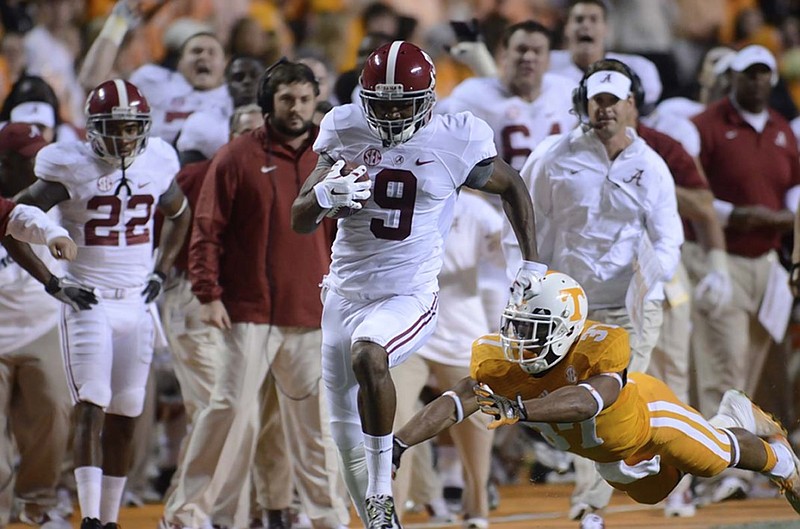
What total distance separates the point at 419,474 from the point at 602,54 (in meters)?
2.77

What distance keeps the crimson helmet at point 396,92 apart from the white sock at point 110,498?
213cm

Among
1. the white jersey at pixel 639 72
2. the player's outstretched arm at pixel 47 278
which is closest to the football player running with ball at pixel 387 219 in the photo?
the player's outstretched arm at pixel 47 278

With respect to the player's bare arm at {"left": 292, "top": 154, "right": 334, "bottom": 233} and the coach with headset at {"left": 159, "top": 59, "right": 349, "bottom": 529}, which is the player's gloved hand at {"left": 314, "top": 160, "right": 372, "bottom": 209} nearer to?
the player's bare arm at {"left": 292, "top": 154, "right": 334, "bottom": 233}

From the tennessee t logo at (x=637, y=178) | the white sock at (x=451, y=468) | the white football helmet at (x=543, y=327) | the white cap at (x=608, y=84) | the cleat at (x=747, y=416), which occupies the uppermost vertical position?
the white cap at (x=608, y=84)

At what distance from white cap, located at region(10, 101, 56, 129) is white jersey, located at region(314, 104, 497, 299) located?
2817 millimetres

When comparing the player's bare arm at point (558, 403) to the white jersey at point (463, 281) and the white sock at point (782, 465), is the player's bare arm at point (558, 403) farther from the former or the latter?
the white jersey at point (463, 281)

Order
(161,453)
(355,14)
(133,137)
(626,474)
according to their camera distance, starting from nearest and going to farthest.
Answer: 1. (626,474)
2. (133,137)
3. (161,453)
4. (355,14)

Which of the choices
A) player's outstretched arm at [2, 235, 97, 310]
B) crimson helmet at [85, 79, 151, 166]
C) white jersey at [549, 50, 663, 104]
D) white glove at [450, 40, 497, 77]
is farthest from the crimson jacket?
white jersey at [549, 50, 663, 104]

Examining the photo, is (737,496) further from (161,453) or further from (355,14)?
(355,14)

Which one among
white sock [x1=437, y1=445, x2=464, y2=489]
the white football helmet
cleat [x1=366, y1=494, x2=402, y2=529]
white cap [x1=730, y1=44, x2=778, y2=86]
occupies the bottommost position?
white sock [x1=437, y1=445, x2=464, y2=489]

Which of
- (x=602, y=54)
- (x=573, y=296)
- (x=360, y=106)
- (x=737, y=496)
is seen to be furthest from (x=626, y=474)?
(x=602, y=54)

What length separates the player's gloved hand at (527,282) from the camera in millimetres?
5637

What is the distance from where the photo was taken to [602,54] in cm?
886

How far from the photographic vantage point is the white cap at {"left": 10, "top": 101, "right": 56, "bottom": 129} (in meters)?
8.02
